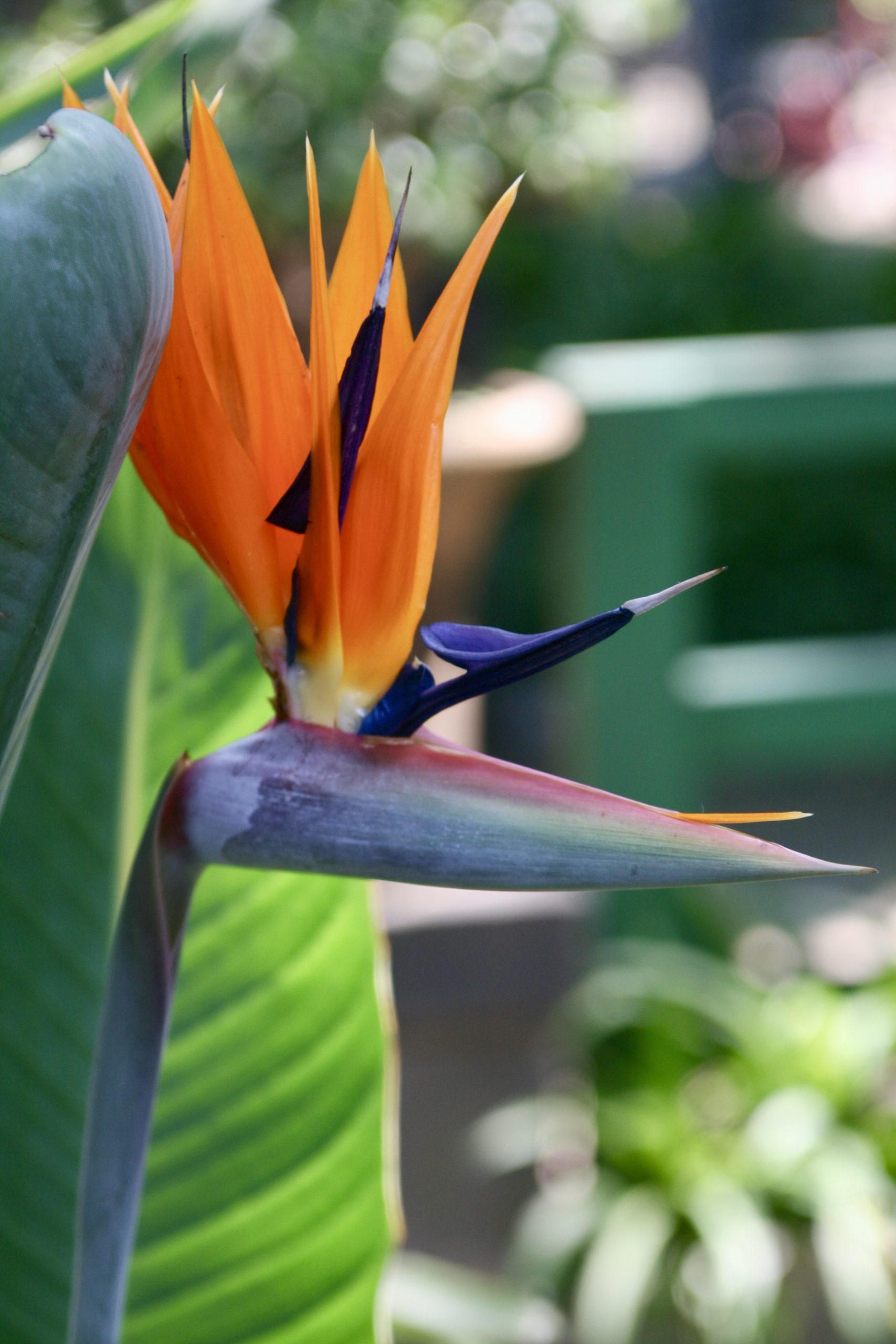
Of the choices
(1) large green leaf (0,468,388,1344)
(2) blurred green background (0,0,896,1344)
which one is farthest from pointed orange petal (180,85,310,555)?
(2) blurred green background (0,0,896,1344)

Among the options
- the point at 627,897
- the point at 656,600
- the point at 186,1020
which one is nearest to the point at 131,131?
the point at 656,600

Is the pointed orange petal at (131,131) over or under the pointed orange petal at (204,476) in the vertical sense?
over

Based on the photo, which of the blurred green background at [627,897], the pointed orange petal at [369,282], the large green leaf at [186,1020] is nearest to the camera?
the pointed orange petal at [369,282]

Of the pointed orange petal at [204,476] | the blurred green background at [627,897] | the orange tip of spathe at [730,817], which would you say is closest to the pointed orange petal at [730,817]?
the orange tip of spathe at [730,817]

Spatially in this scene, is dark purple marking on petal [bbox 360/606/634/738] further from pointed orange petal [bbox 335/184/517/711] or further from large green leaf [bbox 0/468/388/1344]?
large green leaf [bbox 0/468/388/1344]

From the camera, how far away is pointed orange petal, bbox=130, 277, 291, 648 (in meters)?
0.28

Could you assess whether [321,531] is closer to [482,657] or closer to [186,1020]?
[482,657]

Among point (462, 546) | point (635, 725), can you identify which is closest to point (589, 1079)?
point (635, 725)

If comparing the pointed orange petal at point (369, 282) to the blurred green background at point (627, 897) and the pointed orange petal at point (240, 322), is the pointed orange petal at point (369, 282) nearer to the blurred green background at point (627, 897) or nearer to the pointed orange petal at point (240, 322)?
the pointed orange petal at point (240, 322)

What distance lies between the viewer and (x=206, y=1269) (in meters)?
0.52

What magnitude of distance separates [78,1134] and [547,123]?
1.94 m

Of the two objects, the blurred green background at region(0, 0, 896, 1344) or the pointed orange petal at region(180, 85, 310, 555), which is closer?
the pointed orange petal at region(180, 85, 310, 555)

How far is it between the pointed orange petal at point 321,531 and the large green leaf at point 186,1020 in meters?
0.23

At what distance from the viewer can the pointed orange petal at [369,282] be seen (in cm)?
31
